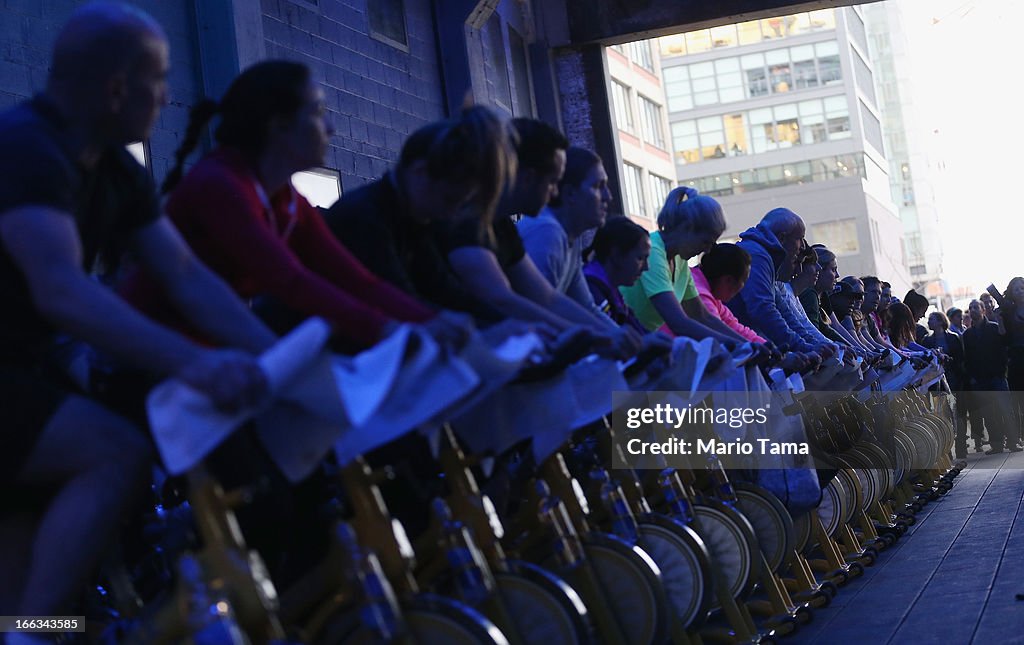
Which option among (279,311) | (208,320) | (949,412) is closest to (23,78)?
(279,311)

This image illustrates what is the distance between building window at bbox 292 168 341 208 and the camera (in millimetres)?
10891

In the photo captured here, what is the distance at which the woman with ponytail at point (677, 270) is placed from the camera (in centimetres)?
648

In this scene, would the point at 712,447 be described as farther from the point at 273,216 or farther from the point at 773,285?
the point at 273,216

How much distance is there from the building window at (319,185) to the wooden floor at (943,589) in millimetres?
4903

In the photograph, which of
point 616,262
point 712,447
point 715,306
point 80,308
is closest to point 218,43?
point 715,306

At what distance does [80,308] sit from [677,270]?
188 inches

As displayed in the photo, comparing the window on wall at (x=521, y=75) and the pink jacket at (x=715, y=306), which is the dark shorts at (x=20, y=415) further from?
the window on wall at (x=521, y=75)

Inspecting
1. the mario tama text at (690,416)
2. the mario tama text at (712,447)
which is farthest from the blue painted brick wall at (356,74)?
the mario tama text at (690,416)

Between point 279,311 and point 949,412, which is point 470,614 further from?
point 949,412

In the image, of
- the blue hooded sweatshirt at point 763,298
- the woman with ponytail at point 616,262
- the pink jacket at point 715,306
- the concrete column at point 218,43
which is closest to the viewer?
the woman with ponytail at point 616,262

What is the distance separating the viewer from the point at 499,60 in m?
16.0

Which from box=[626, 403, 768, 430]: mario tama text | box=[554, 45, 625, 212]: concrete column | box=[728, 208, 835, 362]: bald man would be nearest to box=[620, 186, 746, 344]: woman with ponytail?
box=[626, 403, 768, 430]: mario tama text

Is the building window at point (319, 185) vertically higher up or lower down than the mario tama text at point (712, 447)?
higher up

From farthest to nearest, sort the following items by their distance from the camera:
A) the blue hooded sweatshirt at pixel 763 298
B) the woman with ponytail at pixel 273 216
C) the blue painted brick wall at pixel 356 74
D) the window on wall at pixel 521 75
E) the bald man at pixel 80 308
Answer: the window on wall at pixel 521 75 < the blue painted brick wall at pixel 356 74 < the blue hooded sweatshirt at pixel 763 298 < the woman with ponytail at pixel 273 216 < the bald man at pixel 80 308
